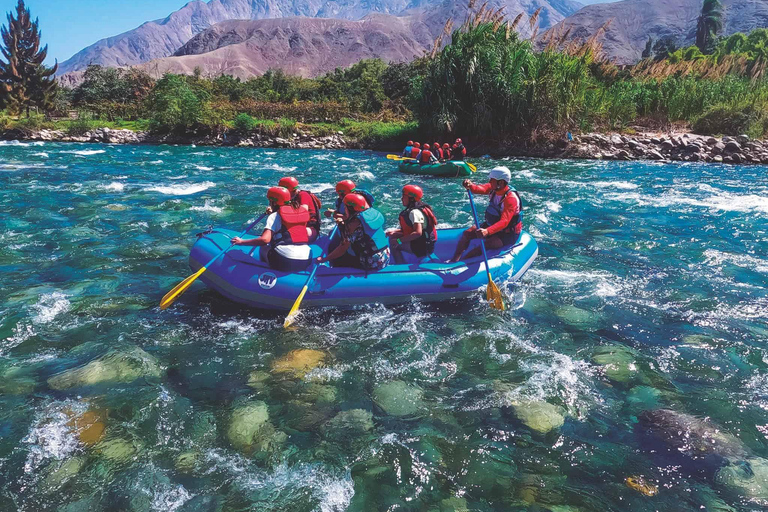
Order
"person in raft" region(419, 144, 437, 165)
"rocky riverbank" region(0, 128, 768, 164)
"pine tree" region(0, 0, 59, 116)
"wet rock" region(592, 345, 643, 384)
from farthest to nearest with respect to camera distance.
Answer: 1. "pine tree" region(0, 0, 59, 116)
2. "rocky riverbank" region(0, 128, 768, 164)
3. "person in raft" region(419, 144, 437, 165)
4. "wet rock" region(592, 345, 643, 384)

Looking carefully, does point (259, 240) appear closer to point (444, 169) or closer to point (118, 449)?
point (118, 449)

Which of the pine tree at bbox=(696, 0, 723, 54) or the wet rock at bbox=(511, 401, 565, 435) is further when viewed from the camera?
the pine tree at bbox=(696, 0, 723, 54)

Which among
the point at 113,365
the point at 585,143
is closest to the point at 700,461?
the point at 113,365

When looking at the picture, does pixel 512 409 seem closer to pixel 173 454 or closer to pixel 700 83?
pixel 173 454

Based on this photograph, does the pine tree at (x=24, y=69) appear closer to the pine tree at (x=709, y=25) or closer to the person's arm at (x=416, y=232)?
the person's arm at (x=416, y=232)

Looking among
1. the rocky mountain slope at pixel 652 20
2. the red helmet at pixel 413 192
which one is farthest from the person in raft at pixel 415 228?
the rocky mountain slope at pixel 652 20

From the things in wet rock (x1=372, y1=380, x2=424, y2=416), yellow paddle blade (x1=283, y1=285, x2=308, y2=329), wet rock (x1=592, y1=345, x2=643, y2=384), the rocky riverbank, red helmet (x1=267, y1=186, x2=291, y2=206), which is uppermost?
red helmet (x1=267, y1=186, x2=291, y2=206)

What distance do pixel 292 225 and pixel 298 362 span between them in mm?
1686

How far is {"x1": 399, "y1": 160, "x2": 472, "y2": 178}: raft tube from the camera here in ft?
47.4

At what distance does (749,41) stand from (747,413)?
8380cm

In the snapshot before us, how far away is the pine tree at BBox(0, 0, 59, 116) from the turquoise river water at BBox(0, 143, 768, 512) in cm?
3678

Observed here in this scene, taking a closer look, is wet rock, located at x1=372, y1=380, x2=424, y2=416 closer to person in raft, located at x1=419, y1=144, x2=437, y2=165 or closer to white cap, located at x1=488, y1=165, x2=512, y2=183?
white cap, located at x1=488, y1=165, x2=512, y2=183

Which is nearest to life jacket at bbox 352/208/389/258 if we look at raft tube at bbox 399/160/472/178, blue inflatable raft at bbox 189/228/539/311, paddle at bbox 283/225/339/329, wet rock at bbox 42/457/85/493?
blue inflatable raft at bbox 189/228/539/311

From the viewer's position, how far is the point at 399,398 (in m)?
3.88
